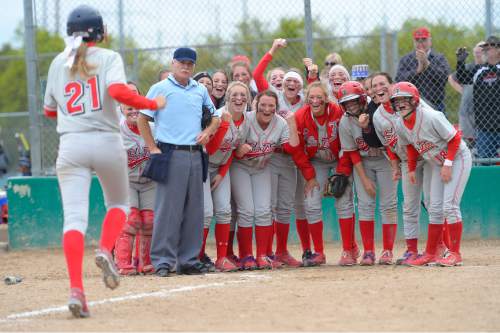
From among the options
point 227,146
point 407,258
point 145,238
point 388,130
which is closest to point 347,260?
point 407,258

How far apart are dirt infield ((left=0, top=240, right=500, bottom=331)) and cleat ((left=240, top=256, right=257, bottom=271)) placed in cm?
30

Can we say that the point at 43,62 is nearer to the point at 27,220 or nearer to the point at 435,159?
the point at 27,220

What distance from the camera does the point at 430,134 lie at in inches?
308

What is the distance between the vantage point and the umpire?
7.73 metres

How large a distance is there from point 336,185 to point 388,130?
716 mm

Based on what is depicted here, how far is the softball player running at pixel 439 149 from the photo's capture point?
7.77 metres

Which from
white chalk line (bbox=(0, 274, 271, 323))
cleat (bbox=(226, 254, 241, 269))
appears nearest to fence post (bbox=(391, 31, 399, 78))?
cleat (bbox=(226, 254, 241, 269))

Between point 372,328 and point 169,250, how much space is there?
3.16 meters

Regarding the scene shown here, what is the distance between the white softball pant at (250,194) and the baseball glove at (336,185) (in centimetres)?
55

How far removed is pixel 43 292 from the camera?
690 cm

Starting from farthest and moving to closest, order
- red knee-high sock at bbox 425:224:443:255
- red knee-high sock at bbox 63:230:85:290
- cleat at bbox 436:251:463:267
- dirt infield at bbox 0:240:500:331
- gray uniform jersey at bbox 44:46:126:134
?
1. red knee-high sock at bbox 425:224:443:255
2. cleat at bbox 436:251:463:267
3. gray uniform jersey at bbox 44:46:126:134
4. red knee-high sock at bbox 63:230:85:290
5. dirt infield at bbox 0:240:500:331

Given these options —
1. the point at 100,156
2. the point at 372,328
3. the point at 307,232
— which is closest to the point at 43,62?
the point at 307,232

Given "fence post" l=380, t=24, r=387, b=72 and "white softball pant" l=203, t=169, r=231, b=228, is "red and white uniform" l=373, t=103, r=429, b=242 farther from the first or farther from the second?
"fence post" l=380, t=24, r=387, b=72

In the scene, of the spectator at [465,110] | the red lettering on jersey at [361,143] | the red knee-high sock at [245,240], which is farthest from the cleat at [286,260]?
the spectator at [465,110]
